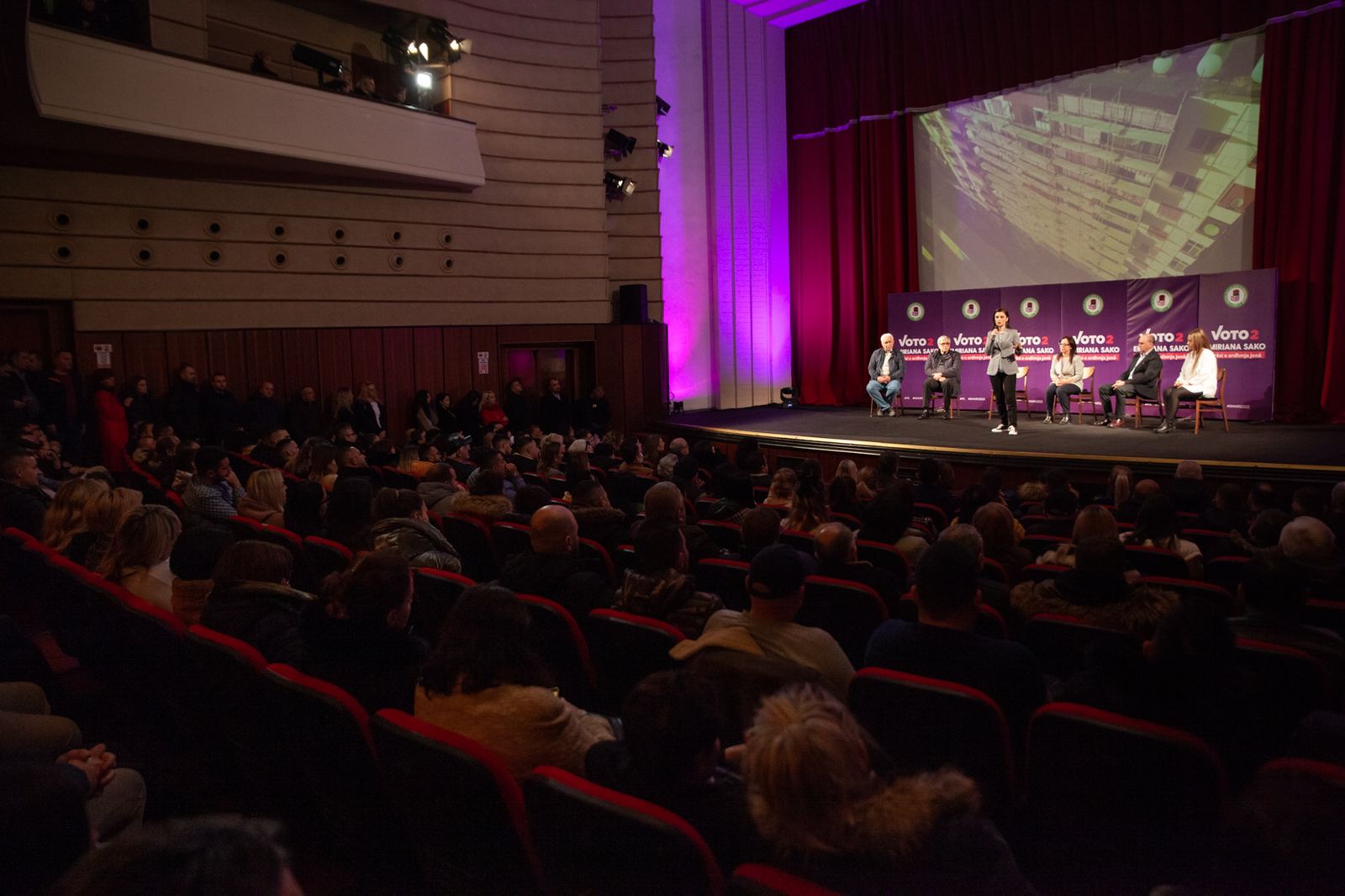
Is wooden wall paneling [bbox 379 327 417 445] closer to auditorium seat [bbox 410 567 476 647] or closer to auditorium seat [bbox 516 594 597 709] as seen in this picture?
auditorium seat [bbox 410 567 476 647]

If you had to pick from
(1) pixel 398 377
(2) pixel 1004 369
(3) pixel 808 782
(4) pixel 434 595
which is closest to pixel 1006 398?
(2) pixel 1004 369

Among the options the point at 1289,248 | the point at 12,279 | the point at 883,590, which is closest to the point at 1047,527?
the point at 883,590

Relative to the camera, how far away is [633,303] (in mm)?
13203

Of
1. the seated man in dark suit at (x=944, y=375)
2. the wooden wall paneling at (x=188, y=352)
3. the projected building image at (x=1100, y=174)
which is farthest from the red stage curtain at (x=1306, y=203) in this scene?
the wooden wall paneling at (x=188, y=352)

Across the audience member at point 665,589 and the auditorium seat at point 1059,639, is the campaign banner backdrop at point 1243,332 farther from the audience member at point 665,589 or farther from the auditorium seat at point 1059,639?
the audience member at point 665,589

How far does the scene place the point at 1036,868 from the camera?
2160 mm

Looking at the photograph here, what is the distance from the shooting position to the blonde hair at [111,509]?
3.73m

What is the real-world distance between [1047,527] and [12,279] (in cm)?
937

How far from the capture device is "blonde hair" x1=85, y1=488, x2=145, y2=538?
3.73 meters

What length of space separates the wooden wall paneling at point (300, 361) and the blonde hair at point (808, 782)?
10419 millimetres

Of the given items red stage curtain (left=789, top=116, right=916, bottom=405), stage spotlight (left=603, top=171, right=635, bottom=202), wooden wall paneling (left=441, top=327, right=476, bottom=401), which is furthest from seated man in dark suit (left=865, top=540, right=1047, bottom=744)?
red stage curtain (left=789, top=116, right=916, bottom=405)

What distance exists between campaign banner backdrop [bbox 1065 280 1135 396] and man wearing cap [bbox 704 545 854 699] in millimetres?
9600

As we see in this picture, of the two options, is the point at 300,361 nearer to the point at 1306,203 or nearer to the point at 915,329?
the point at 915,329

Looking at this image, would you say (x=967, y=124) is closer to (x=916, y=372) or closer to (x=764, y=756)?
(x=916, y=372)
